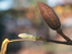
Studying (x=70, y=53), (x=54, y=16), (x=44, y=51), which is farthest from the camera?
(x=44, y=51)

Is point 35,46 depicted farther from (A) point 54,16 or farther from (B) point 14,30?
(A) point 54,16

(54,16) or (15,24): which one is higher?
(15,24)

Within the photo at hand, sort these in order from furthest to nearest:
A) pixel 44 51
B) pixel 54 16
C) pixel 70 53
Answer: pixel 44 51 → pixel 70 53 → pixel 54 16

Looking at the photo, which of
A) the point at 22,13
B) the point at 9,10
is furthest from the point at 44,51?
the point at 9,10

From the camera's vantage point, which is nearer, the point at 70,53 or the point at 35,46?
the point at 70,53

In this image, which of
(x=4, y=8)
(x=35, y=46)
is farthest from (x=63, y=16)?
(x=4, y=8)

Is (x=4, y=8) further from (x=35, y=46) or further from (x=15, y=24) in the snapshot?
(x=35, y=46)

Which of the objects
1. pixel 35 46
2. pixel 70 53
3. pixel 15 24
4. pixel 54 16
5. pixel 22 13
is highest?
pixel 22 13
